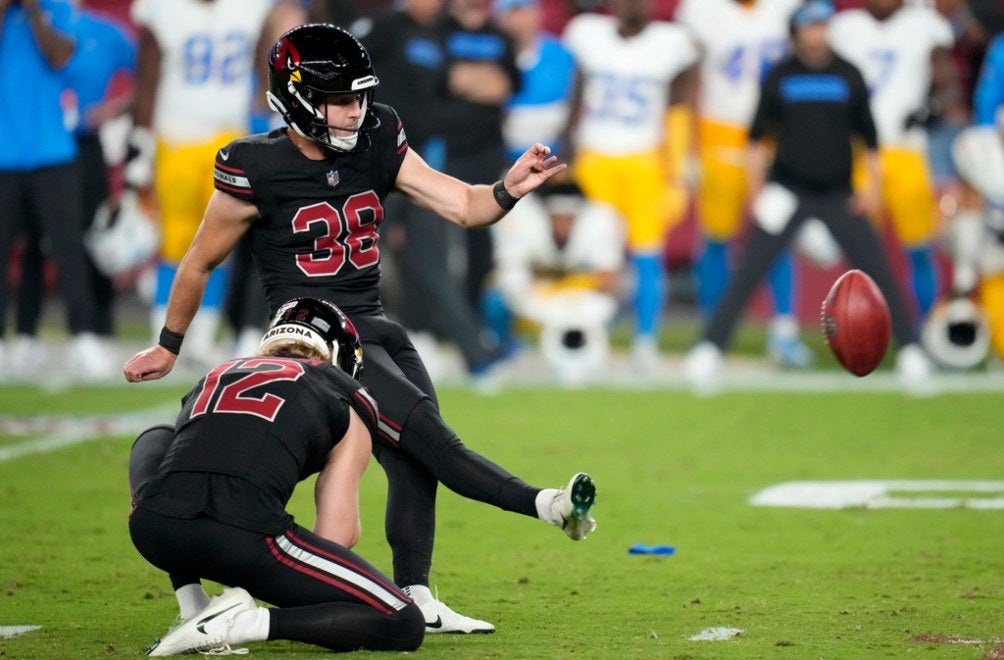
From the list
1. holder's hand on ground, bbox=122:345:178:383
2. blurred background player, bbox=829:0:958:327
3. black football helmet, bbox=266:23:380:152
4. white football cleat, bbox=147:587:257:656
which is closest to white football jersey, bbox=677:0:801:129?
blurred background player, bbox=829:0:958:327

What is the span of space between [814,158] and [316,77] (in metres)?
6.44

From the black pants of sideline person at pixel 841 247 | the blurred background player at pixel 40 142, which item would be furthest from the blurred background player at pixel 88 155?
the black pants of sideline person at pixel 841 247

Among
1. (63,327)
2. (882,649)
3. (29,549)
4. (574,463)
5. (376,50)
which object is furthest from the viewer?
(63,327)

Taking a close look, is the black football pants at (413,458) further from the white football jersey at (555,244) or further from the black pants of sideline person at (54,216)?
the white football jersey at (555,244)

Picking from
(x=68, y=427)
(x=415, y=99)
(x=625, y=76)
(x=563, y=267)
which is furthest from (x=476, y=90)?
(x=68, y=427)

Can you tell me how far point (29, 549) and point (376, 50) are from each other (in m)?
6.22

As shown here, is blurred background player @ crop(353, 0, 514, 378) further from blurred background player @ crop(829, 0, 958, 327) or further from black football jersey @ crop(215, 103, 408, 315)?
Answer: black football jersey @ crop(215, 103, 408, 315)

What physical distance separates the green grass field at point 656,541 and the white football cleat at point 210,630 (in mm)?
165

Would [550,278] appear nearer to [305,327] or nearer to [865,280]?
[865,280]

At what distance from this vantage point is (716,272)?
41.9ft

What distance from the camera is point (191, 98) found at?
11680 mm

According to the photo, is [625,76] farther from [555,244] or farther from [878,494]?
[878,494]

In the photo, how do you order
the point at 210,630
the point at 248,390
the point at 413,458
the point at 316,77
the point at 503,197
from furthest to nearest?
the point at 503,197 → the point at 413,458 → the point at 316,77 → the point at 248,390 → the point at 210,630

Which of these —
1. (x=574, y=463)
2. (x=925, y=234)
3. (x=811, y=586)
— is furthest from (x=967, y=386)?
(x=811, y=586)
